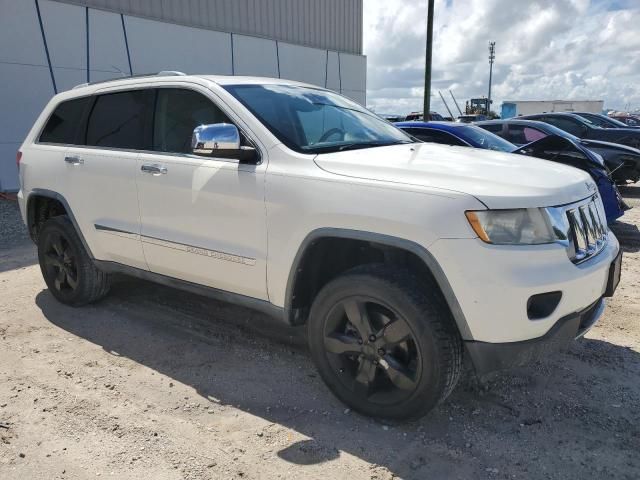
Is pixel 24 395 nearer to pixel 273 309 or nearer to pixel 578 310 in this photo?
pixel 273 309

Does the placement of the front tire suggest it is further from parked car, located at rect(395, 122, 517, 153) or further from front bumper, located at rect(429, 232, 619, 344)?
parked car, located at rect(395, 122, 517, 153)

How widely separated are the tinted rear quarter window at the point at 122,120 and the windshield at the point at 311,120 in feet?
2.55

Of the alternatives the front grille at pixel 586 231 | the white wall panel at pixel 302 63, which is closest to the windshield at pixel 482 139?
the front grille at pixel 586 231

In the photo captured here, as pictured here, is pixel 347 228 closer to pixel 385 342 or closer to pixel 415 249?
pixel 415 249

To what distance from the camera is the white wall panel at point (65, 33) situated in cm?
1166

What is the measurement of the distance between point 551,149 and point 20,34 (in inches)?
416

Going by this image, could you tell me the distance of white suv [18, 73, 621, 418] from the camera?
2.45 m

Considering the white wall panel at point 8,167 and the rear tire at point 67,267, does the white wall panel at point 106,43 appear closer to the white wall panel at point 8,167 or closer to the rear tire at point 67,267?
the white wall panel at point 8,167

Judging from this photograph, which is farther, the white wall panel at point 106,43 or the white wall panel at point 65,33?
the white wall panel at point 106,43

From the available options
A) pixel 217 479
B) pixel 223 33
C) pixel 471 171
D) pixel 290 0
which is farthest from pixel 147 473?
pixel 290 0

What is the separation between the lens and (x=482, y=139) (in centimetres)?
768

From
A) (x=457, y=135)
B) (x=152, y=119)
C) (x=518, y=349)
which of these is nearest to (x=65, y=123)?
(x=152, y=119)

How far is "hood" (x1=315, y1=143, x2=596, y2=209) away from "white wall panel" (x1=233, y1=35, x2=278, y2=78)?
45.1 ft

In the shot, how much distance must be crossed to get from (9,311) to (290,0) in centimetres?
1583
